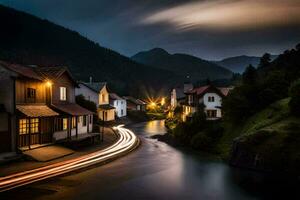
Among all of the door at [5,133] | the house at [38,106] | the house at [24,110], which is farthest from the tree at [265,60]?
the door at [5,133]

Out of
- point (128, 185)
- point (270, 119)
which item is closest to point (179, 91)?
point (270, 119)

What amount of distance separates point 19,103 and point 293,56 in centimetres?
5186

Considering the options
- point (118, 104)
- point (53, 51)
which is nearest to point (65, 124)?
point (118, 104)

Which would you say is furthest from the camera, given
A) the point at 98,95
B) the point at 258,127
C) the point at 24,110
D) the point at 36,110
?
the point at 98,95

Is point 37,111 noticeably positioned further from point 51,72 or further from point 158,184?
point 158,184

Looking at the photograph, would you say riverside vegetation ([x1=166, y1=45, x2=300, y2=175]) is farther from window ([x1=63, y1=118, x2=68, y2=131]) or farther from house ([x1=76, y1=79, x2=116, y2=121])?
house ([x1=76, y1=79, x2=116, y2=121])

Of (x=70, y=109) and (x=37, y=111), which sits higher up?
(x=70, y=109)

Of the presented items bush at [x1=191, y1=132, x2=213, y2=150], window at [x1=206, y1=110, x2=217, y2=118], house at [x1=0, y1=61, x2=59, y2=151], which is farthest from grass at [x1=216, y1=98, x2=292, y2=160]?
house at [x1=0, y1=61, x2=59, y2=151]

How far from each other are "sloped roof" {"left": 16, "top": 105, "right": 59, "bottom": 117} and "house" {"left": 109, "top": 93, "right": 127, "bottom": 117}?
46.5 m

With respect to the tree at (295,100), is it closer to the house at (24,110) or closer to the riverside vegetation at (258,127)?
the riverside vegetation at (258,127)

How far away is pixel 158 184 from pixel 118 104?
60.3 meters

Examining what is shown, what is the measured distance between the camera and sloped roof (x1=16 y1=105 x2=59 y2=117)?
30.6 metres

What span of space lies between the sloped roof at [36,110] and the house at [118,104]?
153 feet

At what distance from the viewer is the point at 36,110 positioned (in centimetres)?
3281
